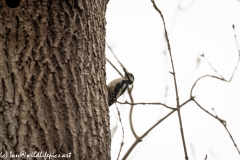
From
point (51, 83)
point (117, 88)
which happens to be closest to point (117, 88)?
point (117, 88)

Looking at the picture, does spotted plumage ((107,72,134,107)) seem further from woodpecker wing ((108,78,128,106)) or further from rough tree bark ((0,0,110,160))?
rough tree bark ((0,0,110,160))

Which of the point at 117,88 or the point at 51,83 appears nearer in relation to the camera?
the point at 51,83

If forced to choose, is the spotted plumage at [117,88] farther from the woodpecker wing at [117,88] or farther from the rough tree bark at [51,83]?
the rough tree bark at [51,83]

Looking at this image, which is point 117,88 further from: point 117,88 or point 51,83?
point 51,83

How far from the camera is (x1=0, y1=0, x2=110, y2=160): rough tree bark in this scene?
1.27 metres

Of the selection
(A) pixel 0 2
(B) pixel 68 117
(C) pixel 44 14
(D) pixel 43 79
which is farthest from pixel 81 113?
(A) pixel 0 2

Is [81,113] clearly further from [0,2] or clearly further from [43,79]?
[0,2]

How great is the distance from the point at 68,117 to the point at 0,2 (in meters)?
0.58

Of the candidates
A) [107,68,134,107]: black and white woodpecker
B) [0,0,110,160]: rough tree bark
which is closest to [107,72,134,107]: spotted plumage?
[107,68,134,107]: black and white woodpecker

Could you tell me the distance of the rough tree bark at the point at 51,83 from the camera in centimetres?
127

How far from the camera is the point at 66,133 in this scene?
1309 millimetres

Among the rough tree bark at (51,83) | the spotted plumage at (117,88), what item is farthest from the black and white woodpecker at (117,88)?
the rough tree bark at (51,83)

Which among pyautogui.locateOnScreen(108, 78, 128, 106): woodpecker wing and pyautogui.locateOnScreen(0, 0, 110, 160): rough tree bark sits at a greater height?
pyautogui.locateOnScreen(108, 78, 128, 106): woodpecker wing

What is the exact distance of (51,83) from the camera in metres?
1.34
